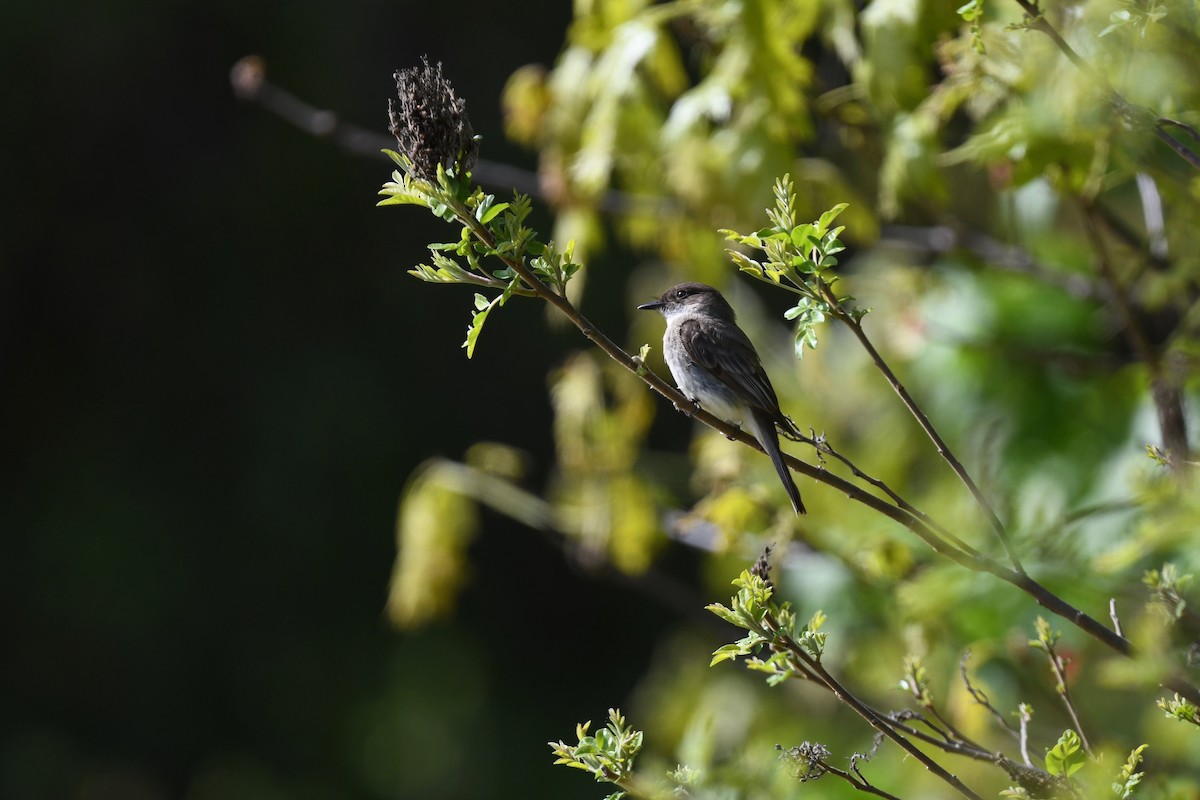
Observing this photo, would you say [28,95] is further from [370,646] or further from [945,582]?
[945,582]

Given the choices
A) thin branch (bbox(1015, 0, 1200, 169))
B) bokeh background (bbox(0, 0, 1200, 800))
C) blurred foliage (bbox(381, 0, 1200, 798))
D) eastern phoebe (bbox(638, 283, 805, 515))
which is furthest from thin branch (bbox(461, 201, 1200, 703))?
bokeh background (bbox(0, 0, 1200, 800))

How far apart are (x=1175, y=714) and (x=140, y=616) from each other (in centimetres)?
899

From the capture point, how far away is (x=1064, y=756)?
1788mm


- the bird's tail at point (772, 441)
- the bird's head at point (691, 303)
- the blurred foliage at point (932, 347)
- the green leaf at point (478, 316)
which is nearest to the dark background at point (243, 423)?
the blurred foliage at point (932, 347)

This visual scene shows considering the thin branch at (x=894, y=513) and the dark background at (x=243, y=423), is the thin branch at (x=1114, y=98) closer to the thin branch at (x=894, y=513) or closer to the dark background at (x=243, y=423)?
the thin branch at (x=894, y=513)

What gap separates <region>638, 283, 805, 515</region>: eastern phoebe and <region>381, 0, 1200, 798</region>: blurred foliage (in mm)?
125

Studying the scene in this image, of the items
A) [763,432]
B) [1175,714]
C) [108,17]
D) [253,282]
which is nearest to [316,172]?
[253,282]

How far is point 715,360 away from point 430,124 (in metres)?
1.96

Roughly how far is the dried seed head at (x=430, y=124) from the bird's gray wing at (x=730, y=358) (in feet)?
5.10

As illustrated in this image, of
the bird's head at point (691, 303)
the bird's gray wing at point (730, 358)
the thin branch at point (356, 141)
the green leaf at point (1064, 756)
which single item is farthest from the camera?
the bird's head at point (691, 303)

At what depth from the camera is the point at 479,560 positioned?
10.2m

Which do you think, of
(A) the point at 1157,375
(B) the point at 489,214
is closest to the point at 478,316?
(B) the point at 489,214

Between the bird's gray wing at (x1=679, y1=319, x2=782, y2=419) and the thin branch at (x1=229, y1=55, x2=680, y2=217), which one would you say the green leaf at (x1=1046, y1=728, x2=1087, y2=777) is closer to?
the bird's gray wing at (x1=679, y1=319, x2=782, y2=419)

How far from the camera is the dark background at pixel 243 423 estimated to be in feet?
31.2
